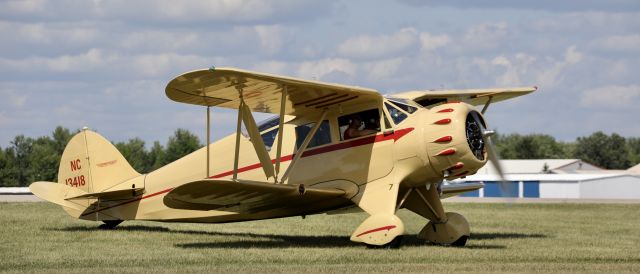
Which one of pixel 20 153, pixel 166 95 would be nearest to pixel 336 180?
pixel 166 95

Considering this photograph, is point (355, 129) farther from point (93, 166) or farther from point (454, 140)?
point (93, 166)

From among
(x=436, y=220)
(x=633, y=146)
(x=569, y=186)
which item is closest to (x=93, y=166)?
(x=436, y=220)

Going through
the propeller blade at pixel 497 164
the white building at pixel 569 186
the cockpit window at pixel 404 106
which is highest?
the cockpit window at pixel 404 106

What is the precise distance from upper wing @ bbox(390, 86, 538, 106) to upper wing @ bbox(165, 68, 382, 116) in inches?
57.6

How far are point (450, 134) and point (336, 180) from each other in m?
2.24

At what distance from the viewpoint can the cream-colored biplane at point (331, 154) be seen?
49.0ft

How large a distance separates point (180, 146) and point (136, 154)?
5.25 metres

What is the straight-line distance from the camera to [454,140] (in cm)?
1493

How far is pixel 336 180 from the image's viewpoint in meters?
16.1

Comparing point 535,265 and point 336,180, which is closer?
point 535,265

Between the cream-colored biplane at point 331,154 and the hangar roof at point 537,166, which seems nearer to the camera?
the cream-colored biplane at point 331,154

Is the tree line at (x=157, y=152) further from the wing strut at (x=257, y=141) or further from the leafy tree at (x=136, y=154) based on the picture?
the wing strut at (x=257, y=141)

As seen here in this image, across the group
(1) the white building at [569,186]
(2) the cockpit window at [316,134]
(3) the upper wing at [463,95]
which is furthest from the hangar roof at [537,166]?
(2) the cockpit window at [316,134]

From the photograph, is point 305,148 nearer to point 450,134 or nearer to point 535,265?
point 450,134
